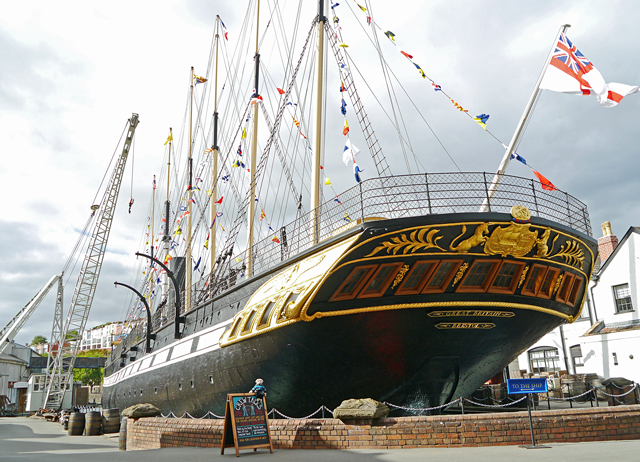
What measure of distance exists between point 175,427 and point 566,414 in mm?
7480

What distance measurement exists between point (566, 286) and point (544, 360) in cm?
1646

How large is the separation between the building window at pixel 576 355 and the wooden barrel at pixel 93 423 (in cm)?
2107

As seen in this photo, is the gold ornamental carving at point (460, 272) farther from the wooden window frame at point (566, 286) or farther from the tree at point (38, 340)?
the tree at point (38, 340)

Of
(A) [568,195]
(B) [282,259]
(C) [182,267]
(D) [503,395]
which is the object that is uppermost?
(C) [182,267]

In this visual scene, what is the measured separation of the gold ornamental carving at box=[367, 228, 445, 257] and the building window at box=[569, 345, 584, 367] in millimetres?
17901

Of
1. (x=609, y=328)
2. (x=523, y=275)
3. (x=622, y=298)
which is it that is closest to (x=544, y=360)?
(x=609, y=328)

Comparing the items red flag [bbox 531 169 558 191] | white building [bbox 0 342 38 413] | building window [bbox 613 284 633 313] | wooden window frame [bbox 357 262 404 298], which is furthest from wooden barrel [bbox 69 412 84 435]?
white building [bbox 0 342 38 413]

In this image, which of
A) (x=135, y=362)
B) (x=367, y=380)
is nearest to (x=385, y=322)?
(x=367, y=380)

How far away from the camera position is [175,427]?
9.64m

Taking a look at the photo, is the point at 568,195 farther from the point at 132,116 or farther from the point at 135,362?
the point at 132,116

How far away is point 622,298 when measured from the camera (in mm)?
21438

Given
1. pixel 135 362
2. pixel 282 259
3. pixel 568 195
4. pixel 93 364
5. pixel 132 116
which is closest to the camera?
pixel 568 195

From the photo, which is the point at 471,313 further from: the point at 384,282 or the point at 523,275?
the point at 384,282

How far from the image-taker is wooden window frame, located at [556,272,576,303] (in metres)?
10.1
